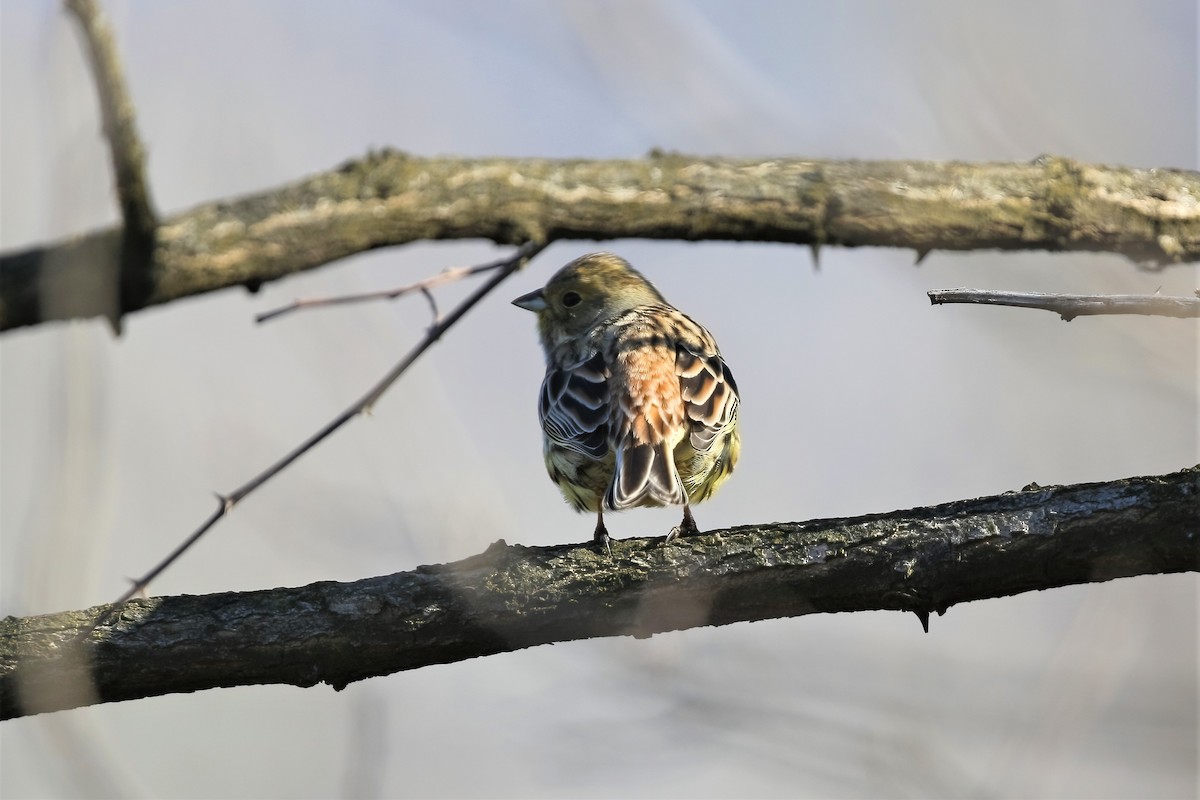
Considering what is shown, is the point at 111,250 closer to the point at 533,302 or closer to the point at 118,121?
the point at 118,121

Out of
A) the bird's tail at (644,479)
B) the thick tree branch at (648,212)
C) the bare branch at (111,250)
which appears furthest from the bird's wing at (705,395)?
the bare branch at (111,250)

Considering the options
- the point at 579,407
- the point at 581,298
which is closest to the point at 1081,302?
the point at 579,407

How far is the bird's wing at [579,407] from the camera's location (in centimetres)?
566

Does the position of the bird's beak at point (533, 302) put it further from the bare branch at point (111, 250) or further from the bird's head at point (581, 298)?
the bare branch at point (111, 250)

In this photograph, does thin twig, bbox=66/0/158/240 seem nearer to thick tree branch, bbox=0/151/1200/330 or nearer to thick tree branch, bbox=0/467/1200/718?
thick tree branch, bbox=0/151/1200/330

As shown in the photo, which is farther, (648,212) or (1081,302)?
(648,212)

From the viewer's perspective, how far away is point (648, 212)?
168 inches

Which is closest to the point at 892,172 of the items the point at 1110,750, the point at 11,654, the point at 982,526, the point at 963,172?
the point at 963,172

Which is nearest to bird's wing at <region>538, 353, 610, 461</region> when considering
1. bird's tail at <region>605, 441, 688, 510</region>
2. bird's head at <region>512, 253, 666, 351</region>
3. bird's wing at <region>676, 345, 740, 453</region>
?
bird's tail at <region>605, 441, 688, 510</region>

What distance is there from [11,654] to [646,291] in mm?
4695

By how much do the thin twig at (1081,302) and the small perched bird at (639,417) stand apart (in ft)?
6.05

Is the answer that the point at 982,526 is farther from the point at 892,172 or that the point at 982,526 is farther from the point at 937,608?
the point at 892,172

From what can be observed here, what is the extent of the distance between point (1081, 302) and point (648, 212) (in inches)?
59.5

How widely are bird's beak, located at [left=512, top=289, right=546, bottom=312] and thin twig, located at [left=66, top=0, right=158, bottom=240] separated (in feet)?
13.5
